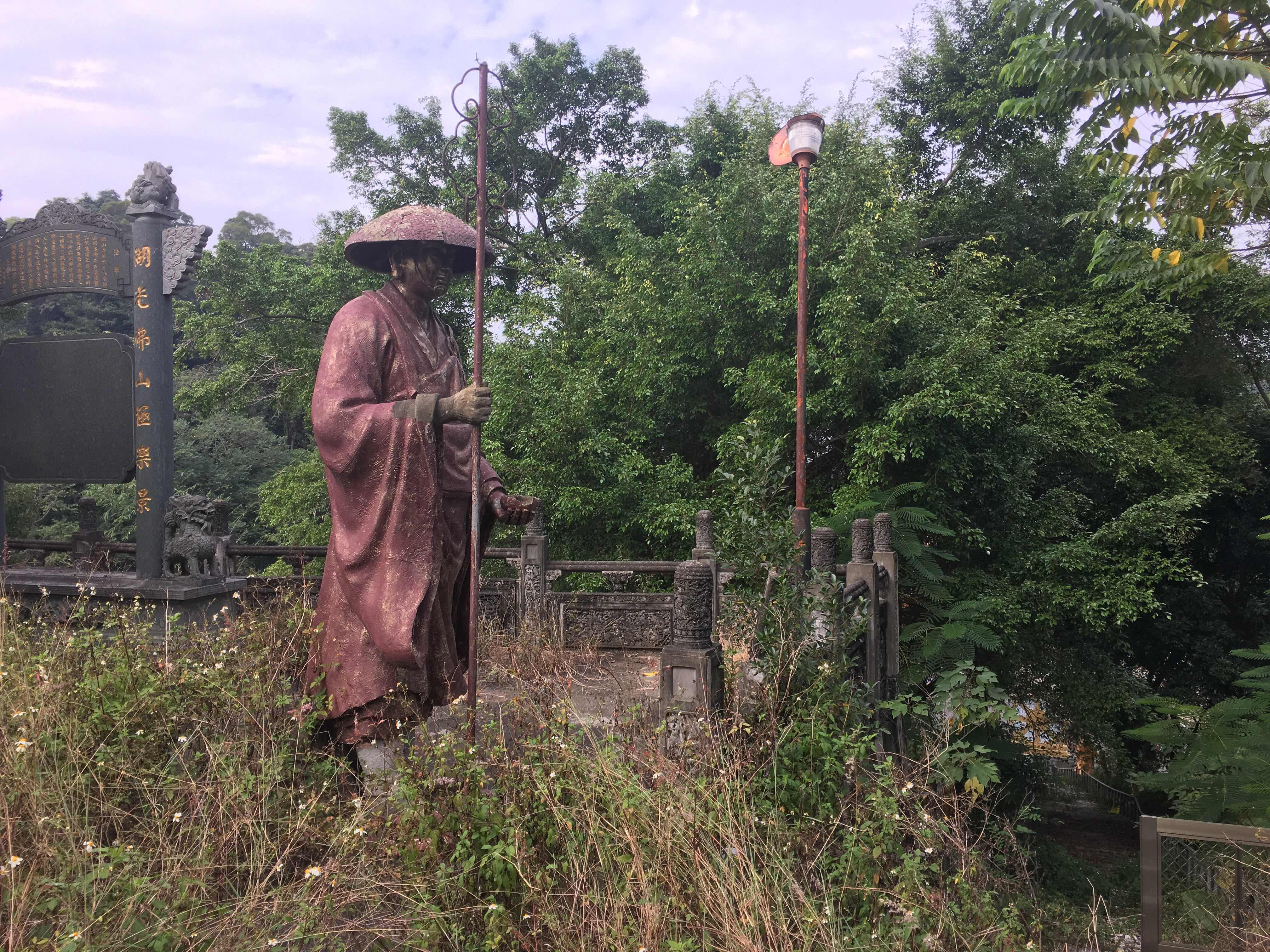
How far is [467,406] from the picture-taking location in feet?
11.2

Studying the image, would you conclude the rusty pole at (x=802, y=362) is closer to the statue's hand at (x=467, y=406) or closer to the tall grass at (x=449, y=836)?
the tall grass at (x=449, y=836)

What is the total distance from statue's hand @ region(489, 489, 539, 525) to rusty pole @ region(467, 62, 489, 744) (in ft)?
0.92

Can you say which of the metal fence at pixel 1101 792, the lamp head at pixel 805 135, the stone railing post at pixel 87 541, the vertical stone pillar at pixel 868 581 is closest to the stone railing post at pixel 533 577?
the vertical stone pillar at pixel 868 581

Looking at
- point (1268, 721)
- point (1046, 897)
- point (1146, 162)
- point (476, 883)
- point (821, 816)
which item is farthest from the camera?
point (1046, 897)

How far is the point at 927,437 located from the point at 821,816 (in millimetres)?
8368

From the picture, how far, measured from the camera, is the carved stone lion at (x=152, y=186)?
7211 mm

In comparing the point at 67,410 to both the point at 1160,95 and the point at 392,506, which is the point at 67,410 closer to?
the point at 392,506

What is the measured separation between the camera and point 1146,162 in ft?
18.6

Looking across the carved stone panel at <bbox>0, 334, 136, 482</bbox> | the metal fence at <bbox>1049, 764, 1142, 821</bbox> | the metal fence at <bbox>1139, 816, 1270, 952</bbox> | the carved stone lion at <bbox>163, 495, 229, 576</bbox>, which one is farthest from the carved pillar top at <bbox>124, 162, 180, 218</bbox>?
the metal fence at <bbox>1049, 764, 1142, 821</bbox>

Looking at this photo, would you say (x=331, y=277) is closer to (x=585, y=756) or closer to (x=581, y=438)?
(x=581, y=438)

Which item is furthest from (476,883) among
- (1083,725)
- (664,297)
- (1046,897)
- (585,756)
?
(1083,725)

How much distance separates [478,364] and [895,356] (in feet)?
31.5

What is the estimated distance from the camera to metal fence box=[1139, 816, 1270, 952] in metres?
3.96

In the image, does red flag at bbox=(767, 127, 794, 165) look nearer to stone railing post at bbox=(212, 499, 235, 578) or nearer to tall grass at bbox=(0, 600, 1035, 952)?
tall grass at bbox=(0, 600, 1035, 952)
